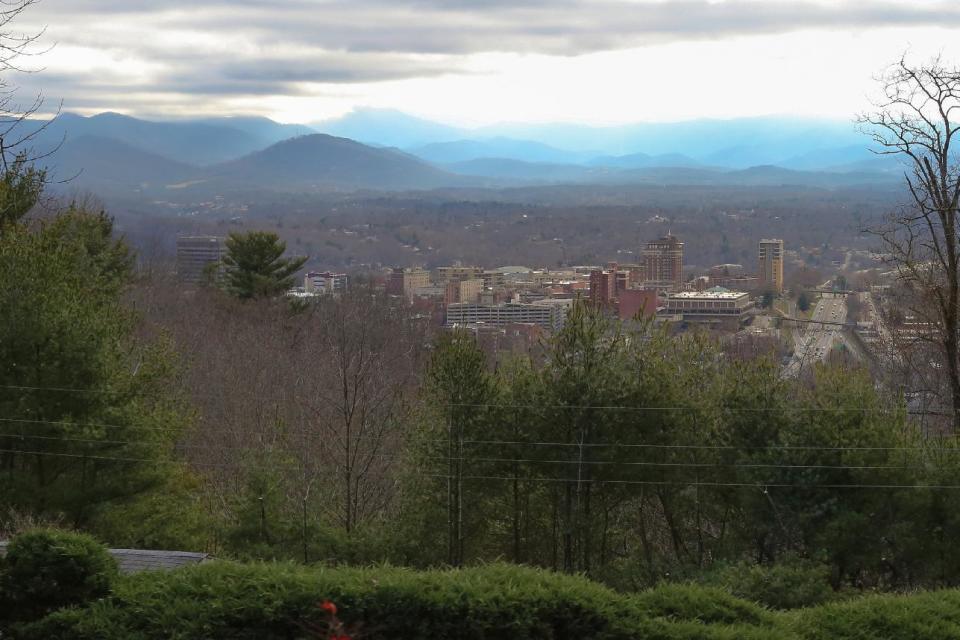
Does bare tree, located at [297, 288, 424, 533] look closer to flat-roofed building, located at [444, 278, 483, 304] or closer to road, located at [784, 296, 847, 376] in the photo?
road, located at [784, 296, 847, 376]

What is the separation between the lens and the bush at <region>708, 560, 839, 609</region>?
10141mm

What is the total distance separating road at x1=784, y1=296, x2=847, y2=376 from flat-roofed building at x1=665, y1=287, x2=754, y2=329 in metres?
3.35

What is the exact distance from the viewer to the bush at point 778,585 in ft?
33.3

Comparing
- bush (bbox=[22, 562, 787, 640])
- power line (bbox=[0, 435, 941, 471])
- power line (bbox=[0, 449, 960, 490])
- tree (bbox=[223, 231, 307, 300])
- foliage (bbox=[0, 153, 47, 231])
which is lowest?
power line (bbox=[0, 449, 960, 490])

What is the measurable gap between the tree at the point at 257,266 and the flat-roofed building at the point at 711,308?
16391 mm

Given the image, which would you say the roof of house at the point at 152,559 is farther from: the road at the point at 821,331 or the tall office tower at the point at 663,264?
the tall office tower at the point at 663,264

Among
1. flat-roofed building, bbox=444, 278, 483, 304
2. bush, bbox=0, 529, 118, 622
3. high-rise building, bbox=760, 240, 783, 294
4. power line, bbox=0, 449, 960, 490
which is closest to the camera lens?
bush, bbox=0, 529, 118, 622

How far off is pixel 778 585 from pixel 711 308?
125ft

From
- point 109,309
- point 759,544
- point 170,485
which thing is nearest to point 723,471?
point 759,544

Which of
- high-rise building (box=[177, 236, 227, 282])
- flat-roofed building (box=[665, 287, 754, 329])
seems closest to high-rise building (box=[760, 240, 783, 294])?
flat-roofed building (box=[665, 287, 754, 329])

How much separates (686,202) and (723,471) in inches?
5517

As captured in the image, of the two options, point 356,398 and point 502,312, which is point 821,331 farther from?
point 356,398

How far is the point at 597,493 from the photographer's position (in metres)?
13.8

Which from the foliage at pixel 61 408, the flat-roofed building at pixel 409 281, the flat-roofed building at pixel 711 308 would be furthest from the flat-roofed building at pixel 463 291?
the foliage at pixel 61 408
